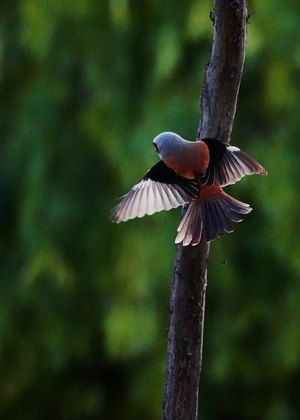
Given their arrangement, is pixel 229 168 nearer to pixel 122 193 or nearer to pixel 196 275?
pixel 196 275

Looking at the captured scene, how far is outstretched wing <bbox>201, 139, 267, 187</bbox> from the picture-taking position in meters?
2.39

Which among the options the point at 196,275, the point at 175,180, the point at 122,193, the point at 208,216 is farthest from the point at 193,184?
the point at 122,193

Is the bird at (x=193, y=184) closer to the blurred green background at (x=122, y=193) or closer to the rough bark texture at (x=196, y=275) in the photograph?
the rough bark texture at (x=196, y=275)

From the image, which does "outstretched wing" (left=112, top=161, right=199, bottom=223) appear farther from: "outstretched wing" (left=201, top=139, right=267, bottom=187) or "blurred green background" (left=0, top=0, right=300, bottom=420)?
"blurred green background" (left=0, top=0, right=300, bottom=420)

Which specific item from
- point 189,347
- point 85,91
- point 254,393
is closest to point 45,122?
point 85,91

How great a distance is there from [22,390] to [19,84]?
1669 mm

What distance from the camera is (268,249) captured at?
427 centimetres

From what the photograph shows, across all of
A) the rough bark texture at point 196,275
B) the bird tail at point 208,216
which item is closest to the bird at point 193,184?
the bird tail at point 208,216

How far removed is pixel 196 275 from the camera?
2160 mm

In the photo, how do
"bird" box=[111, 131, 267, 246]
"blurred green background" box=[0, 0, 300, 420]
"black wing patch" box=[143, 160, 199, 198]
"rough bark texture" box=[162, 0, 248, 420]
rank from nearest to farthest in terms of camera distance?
"rough bark texture" box=[162, 0, 248, 420]
"bird" box=[111, 131, 267, 246]
"black wing patch" box=[143, 160, 199, 198]
"blurred green background" box=[0, 0, 300, 420]

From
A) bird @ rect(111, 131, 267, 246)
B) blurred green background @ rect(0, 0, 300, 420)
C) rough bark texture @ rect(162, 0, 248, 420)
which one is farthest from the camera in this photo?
blurred green background @ rect(0, 0, 300, 420)

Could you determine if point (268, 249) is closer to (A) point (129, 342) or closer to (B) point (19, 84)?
(A) point (129, 342)

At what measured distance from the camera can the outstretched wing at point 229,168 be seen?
2395 millimetres

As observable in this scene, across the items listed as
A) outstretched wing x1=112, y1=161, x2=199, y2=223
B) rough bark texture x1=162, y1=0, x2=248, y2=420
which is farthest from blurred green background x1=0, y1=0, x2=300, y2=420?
rough bark texture x1=162, y1=0, x2=248, y2=420
